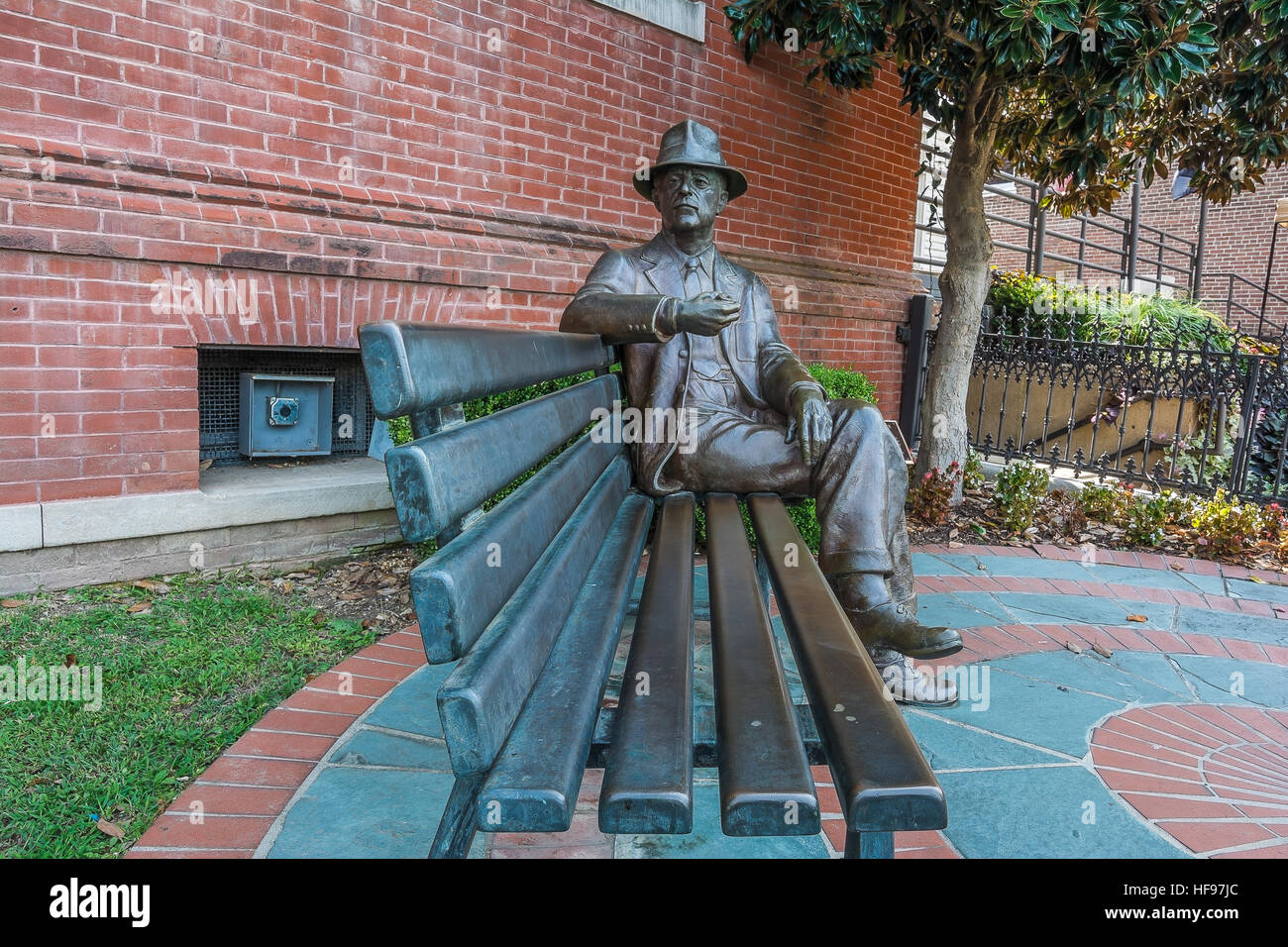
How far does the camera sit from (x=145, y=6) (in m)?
3.65

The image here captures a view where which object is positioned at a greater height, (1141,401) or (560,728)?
(1141,401)

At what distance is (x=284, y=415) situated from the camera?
4.50m

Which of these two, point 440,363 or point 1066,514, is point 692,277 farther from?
point 1066,514

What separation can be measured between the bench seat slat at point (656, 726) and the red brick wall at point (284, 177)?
288 centimetres

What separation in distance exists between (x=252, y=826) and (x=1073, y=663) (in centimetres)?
267

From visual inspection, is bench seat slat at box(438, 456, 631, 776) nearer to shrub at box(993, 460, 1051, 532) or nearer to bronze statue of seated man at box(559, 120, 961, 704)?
bronze statue of seated man at box(559, 120, 961, 704)

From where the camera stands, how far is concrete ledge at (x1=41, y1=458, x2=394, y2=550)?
3.55 meters

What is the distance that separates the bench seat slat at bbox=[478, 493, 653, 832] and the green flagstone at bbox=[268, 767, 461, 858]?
63 centimetres

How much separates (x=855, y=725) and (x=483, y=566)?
0.57 m

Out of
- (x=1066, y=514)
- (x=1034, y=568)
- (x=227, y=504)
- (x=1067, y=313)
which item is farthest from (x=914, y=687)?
(x=1067, y=313)

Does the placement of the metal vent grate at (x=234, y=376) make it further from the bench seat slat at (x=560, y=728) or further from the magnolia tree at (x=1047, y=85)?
the magnolia tree at (x=1047, y=85)

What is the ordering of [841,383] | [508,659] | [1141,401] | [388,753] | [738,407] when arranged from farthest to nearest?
[1141,401] → [841,383] → [738,407] → [388,753] → [508,659]

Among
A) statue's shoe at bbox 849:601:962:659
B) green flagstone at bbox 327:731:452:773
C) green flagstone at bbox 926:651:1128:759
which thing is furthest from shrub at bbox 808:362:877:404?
green flagstone at bbox 327:731:452:773

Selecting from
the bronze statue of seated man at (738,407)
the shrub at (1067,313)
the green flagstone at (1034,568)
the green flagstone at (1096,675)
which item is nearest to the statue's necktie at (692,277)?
the bronze statue of seated man at (738,407)
